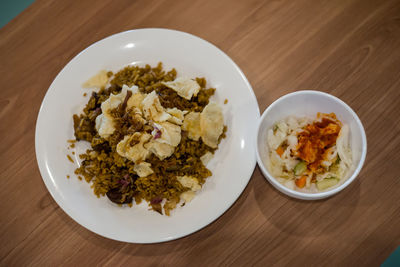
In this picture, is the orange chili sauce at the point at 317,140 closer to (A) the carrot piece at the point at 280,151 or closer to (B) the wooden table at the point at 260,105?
(A) the carrot piece at the point at 280,151

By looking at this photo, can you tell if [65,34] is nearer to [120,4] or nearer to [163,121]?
[120,4]

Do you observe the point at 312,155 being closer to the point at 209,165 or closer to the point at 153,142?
the point at 209,165

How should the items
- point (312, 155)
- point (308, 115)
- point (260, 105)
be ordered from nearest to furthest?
1. point (312, 155)
2. point (308, 115)
3. point (260, 105)

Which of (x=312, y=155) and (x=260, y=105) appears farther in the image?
(x=260, y=105)

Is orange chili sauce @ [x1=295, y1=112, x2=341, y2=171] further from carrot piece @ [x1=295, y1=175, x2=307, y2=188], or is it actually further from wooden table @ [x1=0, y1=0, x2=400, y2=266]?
wooden table @ [x1=0, y1=0, x2=400, y2=266]

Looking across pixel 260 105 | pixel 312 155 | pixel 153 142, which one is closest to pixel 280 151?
pixel 312 155

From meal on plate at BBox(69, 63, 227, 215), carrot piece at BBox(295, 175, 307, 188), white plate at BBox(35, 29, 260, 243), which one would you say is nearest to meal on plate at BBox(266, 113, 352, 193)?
carrot piece at BBox(295, 175, 307, 188)

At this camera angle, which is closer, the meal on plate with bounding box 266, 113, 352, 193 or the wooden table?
the meal on plate with bounding box 266, 113, 352, 193
